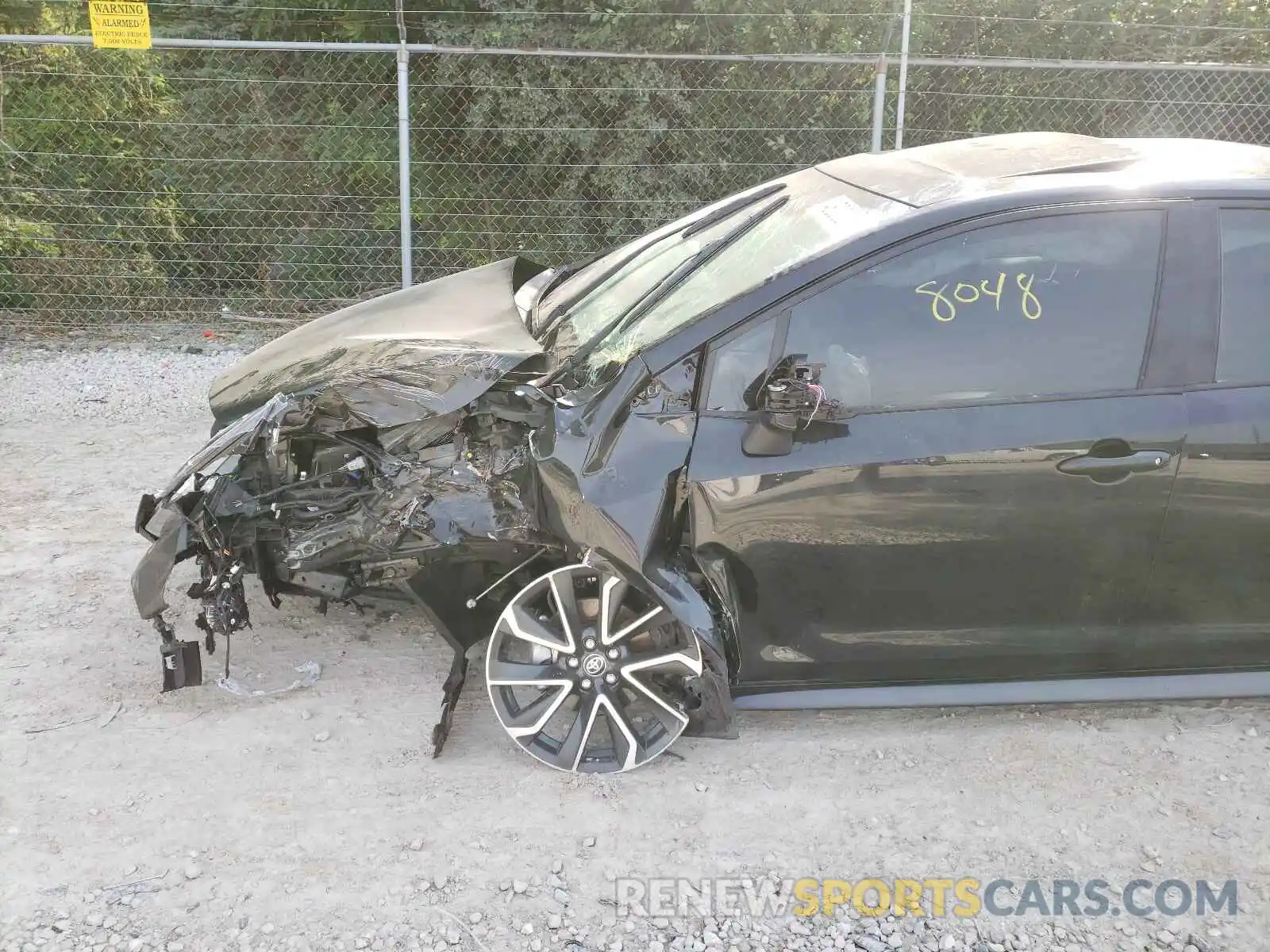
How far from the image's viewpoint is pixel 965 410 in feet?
9.75

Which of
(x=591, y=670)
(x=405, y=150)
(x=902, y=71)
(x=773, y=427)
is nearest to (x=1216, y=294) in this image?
(x=773, y=427)

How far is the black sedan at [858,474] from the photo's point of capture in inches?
117

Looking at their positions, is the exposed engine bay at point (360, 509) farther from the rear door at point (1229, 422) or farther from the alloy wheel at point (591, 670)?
the rear door at point (1229, 422)

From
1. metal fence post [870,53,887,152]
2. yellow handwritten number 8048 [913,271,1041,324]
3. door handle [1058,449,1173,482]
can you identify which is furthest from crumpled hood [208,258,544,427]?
metal fence post [870,53,887,152]

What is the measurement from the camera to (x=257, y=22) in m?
9.10

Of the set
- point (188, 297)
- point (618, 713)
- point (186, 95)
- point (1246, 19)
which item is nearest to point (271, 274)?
point (188, 297)

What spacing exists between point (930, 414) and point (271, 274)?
7.51 metres

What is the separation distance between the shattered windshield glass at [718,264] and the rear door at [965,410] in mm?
188

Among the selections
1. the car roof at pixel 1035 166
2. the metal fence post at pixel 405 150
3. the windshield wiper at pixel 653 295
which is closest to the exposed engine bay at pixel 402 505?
the windshield wiper at pixel 653 295

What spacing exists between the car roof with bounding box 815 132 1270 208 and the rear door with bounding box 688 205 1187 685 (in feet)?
0.53

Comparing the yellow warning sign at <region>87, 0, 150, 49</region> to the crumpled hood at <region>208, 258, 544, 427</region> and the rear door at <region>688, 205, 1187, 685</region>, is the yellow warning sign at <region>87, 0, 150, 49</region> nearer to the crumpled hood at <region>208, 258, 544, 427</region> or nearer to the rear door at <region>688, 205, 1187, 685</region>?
the crumpled hood at <region>208, 258, 544, 427</region>

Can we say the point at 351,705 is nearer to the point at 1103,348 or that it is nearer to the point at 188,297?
the point at 1103,348

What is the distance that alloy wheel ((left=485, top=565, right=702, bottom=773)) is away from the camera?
319 centimetres

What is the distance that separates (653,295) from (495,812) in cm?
166
